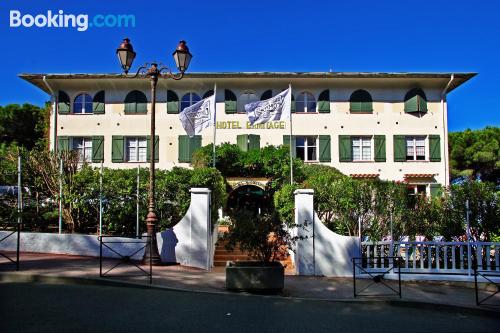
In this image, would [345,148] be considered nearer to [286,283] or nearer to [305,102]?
[305,102]

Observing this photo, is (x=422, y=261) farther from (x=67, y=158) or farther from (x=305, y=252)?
(x=67, y=158)

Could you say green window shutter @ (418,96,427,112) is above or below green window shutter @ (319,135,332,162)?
above

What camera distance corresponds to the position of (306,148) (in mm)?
24188

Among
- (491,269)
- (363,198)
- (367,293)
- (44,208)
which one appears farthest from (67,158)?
(491,269)

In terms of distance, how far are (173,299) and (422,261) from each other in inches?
236

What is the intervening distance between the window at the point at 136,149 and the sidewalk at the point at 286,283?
41.5 feet

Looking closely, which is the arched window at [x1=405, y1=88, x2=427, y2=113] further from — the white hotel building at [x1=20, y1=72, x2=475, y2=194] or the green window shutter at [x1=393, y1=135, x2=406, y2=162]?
the green window shutter at [x1=393, y1=135, x2=406, y2=162]

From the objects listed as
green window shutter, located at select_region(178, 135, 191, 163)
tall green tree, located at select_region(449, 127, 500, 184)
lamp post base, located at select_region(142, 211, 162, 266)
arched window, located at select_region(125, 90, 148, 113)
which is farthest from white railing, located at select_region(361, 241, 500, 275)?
tall green tree, located at select_region(449, 127, 500, 184)

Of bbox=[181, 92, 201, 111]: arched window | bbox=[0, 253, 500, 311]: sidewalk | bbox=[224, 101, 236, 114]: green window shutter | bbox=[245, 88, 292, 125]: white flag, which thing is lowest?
bbox=[0, 253, 500, 311]: sidewalk

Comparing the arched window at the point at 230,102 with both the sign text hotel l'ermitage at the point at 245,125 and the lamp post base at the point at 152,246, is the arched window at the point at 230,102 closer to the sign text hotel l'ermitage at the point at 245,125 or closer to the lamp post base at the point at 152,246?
the sign text hotel l'ermitage at the point at 245,125

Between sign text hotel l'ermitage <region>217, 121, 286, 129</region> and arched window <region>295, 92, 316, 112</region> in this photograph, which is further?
arched window <region>295, 92, 316, 112</region>

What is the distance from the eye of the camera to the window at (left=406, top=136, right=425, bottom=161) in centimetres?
2411

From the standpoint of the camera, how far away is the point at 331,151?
23875 millimetres

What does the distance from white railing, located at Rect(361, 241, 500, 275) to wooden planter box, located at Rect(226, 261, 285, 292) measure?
A: 2.49 metres
